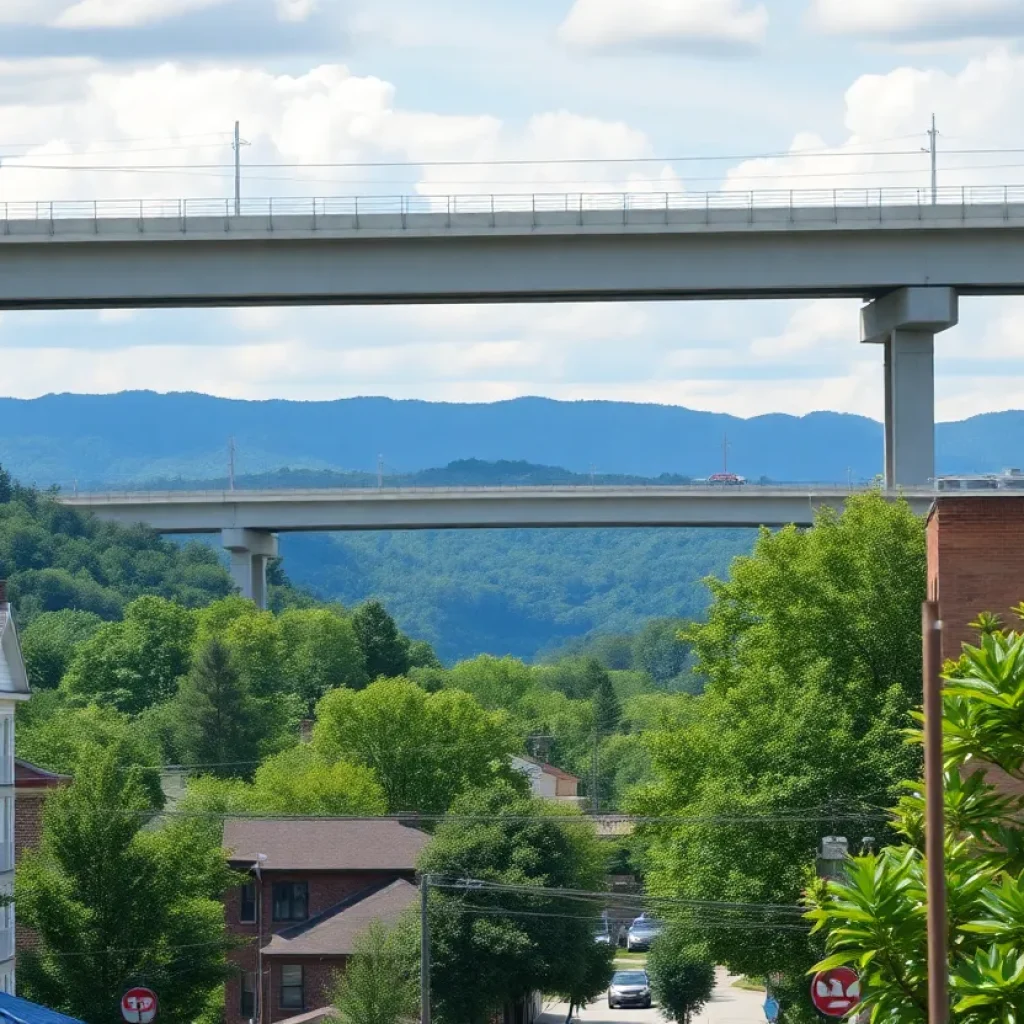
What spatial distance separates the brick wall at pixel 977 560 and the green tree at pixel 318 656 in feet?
327

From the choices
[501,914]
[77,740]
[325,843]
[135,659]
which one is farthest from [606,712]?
[501,914]

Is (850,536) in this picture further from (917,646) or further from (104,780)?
(104,780)

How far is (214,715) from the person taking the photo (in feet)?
343

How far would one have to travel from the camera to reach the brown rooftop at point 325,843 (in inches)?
2507

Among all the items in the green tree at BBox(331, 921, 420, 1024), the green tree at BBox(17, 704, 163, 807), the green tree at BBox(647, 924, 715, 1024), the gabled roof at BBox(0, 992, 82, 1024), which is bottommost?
the green tree at BBox(647, 924, 715, 1024)

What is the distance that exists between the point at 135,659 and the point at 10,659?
2754 inches

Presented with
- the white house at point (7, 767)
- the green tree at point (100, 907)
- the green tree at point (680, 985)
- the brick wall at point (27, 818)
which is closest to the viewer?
the green tree at point (100, 907)

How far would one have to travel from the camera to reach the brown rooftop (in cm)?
6369

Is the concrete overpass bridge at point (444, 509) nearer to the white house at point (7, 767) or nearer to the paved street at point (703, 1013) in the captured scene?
the paved street at point (703, 1013)

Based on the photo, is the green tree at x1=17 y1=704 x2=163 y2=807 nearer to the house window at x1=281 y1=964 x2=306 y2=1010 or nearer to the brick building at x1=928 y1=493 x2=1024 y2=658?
the house window at x1=281 y1=964 x2=306 y2=1010

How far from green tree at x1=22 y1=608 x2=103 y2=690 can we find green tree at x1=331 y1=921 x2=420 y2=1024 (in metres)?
68.0

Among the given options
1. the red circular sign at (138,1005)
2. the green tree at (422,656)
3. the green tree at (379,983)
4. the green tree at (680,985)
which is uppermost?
the green tree at (422,656)

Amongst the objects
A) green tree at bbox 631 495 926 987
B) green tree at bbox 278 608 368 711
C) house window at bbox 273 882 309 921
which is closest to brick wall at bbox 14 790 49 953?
house window at bbox 273 882 309 921

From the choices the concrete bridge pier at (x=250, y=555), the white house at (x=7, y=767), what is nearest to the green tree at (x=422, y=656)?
the concrete bridge pier at (x=250, y=555)
